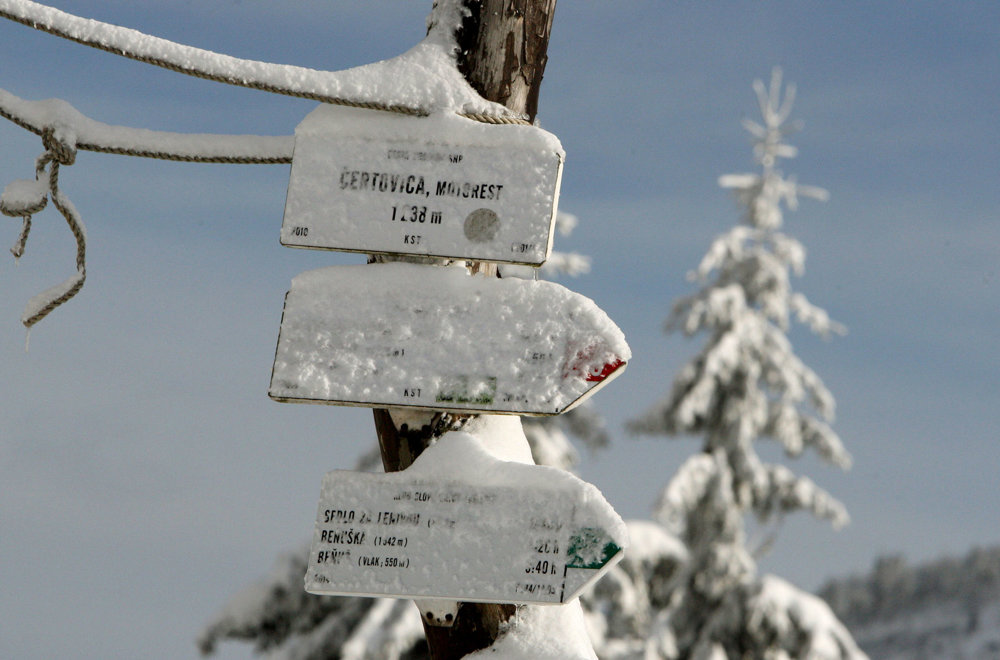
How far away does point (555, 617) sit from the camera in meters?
3.32

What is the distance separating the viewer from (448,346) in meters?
3.02

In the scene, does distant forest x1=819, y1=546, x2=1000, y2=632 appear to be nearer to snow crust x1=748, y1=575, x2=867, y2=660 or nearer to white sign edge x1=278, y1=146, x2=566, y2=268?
snow crust x1=748, y1=575, x2=867, y2=660

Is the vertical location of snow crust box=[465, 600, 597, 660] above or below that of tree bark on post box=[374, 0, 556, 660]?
below

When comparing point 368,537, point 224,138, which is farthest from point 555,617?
point 224,138

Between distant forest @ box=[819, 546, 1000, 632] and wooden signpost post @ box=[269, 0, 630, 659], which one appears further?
distant forest @ box=[819, 546, 1000, 632]

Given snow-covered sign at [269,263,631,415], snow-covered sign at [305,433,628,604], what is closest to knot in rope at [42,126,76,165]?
snow-covered sign at [269,263,631,415]

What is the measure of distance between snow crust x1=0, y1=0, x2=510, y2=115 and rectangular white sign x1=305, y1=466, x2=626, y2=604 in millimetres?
1280

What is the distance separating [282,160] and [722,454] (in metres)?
10.7

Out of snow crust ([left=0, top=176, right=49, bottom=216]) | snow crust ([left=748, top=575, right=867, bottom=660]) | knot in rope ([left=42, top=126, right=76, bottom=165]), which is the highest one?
knot in rope ([left=42, top=126, right=76, bottom=165])

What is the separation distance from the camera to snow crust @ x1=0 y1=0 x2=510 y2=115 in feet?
10.4

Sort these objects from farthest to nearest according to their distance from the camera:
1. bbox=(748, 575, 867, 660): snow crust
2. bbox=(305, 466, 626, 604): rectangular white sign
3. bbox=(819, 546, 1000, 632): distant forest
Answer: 1. bbox=(819, 546, 1000, 632): distant forest
2. bbox=(748, 575, 867, 660): snow crust
3. bbox=(305, 466, 626, 604): rectangular white sign

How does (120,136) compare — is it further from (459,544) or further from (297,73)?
(459,544)

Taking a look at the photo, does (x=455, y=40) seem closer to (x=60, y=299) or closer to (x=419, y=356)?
(x=419, y=356)

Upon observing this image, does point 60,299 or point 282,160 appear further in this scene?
point 60,299
